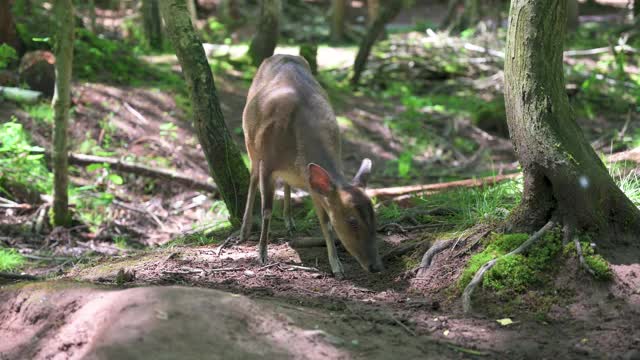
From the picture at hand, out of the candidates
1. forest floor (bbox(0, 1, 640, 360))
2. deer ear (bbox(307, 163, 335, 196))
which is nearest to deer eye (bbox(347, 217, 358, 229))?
deer ear (bbox(307, 163, 335, 196))

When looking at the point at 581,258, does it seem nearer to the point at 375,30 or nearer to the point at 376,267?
the point at 376,267

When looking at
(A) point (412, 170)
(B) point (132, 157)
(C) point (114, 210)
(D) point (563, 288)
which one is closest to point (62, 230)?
(C) point (114, 210)

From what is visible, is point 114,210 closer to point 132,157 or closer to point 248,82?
point 132,157

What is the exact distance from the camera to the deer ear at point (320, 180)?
256 inches

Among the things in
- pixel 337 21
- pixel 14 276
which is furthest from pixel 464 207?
pixel 337 21

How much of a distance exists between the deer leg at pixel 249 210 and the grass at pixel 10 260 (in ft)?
8.63

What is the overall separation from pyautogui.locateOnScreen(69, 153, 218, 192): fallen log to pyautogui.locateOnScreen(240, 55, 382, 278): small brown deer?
3.59 metres

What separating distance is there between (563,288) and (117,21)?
1834cm

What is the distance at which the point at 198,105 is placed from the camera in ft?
26.5

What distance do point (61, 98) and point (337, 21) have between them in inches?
560

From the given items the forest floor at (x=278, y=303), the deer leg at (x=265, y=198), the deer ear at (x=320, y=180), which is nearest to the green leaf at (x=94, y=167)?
the forest floor at (x=278, y=303)

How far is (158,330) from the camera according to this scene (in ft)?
14.0

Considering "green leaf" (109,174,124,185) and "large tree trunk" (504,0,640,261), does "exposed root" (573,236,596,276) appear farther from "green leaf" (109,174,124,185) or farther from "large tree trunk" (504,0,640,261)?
"green leaf" (109,174,124,185)

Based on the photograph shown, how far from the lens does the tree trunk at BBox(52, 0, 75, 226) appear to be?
903 cm
